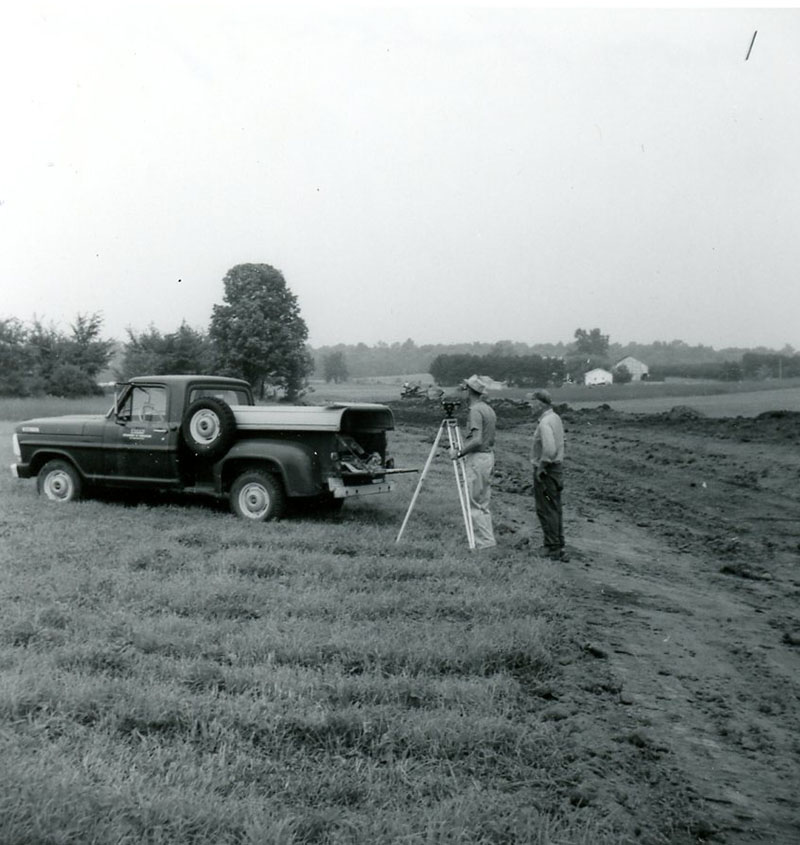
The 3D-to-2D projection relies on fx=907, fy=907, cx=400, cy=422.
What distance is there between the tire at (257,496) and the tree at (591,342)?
54764mm

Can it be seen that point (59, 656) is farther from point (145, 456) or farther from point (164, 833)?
point (145, 456)

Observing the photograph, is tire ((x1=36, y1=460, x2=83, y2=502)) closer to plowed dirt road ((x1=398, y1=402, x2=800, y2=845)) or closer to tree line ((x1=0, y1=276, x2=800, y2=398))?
plowed dirt road ((x1=398, y1=402, x2=800, y2=845))

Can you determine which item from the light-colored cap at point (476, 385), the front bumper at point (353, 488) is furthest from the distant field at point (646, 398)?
the light-colored cap at point (476, 385)

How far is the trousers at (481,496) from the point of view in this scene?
9641 millimetres

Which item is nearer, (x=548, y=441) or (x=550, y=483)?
(x=548, y=441)

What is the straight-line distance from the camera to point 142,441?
1163 centimetres

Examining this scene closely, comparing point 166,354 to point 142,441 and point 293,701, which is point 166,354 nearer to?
point 142,441

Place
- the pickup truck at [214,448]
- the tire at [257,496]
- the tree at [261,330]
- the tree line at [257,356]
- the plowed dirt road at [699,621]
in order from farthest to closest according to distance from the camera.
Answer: the tree at [261,330] < the tree line at [257,356] < the tire at [257,496] < the pickup truck at [214,448] < the plowed dirt road at [699,621]

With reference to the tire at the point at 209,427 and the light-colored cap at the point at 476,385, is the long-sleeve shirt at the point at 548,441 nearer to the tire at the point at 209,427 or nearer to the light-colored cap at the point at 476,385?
the light-colored cap at the point at 476,385

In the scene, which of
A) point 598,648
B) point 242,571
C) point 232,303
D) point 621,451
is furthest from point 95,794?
point 232,303

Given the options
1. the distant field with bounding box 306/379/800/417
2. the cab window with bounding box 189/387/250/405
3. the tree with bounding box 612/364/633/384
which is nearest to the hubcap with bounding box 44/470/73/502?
the cab window with bounding box 189/387/250/405

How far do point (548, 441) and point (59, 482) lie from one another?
7.02 metres

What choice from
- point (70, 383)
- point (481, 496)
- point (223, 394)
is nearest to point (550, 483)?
point (481, 496)

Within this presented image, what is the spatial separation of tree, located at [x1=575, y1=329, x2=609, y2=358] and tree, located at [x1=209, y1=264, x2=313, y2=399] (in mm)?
23882
